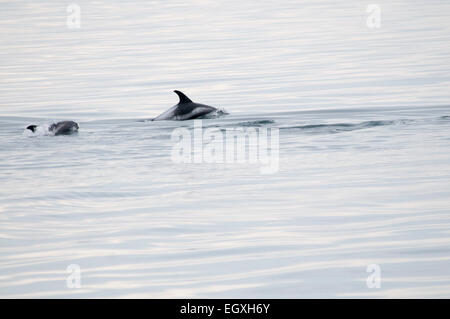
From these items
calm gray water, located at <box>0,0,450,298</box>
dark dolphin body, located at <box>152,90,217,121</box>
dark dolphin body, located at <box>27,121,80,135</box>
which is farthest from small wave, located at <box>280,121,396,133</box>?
dark dolphin body, located at <box>27,121,80,135</box>

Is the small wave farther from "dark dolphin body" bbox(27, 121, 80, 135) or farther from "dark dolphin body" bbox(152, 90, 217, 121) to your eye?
"dark dolphin body" bbox(27, 121, 80, 135)

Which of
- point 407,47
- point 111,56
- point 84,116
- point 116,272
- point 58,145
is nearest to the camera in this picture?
point 116,272

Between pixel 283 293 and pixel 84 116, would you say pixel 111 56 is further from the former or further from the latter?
pixel 283 293

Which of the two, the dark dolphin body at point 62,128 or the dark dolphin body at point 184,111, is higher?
the dark dolphin body at point 184,111

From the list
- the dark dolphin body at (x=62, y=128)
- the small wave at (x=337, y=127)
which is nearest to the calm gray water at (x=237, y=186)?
the small wave at (x=337, y=127)

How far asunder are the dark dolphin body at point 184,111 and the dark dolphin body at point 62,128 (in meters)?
2.20

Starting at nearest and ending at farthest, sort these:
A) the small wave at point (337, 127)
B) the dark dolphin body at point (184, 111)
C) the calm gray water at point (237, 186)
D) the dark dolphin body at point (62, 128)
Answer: the calm gray water at point (237, 186)
the small wave at point (337, 127)
the dark dolphin body at point (62, 128)
the dark dolphin body at point (184, 111)

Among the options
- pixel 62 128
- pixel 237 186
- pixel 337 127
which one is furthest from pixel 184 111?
pixel 237 186

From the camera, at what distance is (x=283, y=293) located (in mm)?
11133

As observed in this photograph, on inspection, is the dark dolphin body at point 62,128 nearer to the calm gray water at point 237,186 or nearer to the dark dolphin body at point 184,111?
the calm gray water at point 237,186

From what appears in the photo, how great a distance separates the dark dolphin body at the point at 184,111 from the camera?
23109 millimetres

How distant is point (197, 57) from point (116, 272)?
28.8 m

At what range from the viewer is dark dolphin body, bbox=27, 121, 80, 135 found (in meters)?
21.2

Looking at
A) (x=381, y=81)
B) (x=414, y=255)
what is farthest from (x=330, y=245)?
(x=381, y=81)
